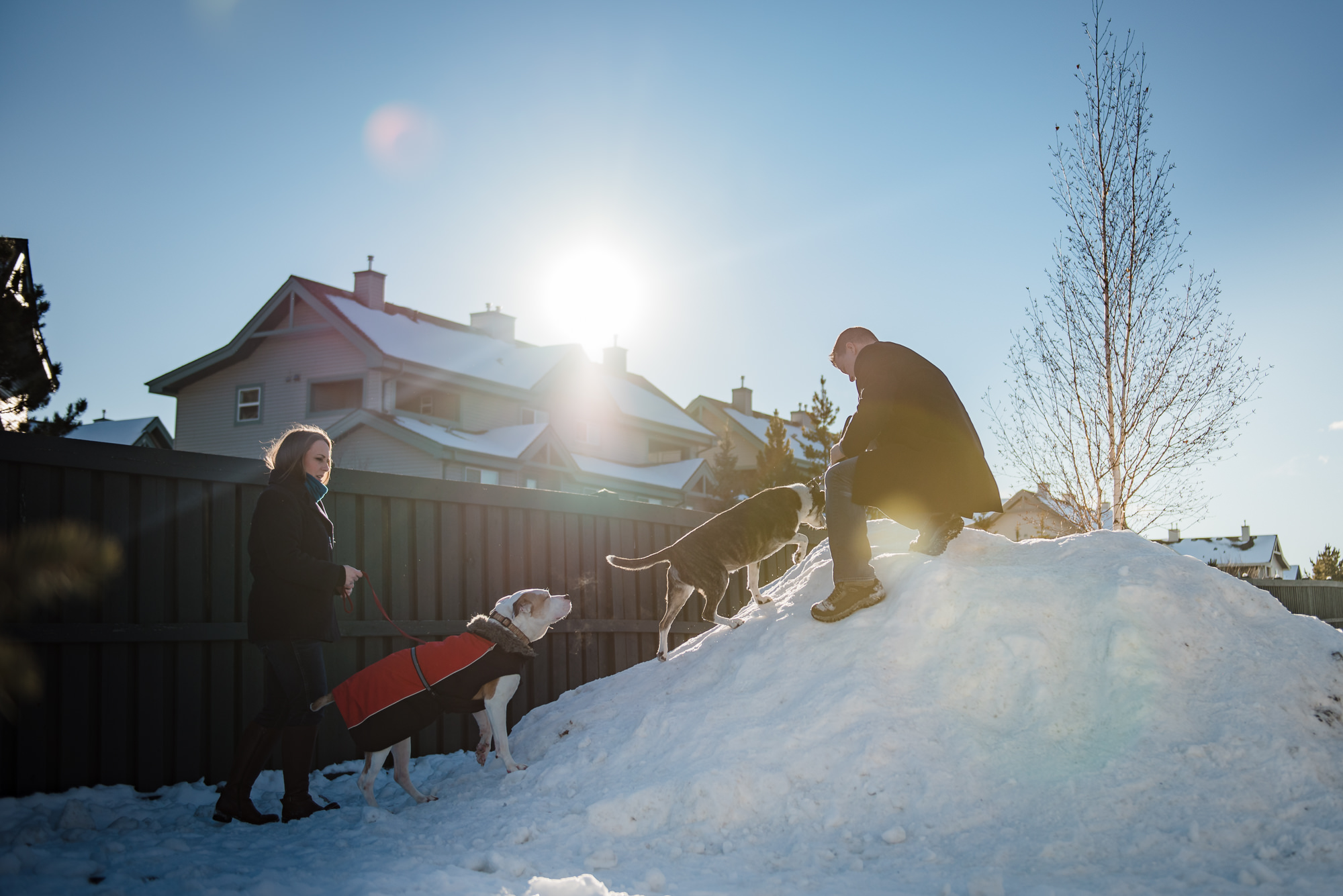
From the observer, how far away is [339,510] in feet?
20.6

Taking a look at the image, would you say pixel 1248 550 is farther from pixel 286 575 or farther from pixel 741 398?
pixel 286 575

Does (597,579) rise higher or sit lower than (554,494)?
lower

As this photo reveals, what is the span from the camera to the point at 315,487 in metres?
5.25

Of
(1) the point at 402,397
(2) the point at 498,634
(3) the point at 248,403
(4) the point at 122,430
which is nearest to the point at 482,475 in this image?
(1) the point at 402,397

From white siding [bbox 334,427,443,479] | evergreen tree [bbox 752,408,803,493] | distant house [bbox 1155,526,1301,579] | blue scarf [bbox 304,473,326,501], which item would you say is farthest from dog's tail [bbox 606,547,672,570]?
distant house [bbox 1155,526,1301,579]

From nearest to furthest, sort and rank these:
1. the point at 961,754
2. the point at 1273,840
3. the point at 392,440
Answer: the point at 1273,840 → the point at 961,754 → the point at 392,440

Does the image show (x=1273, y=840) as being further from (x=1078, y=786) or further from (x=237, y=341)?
(x=237, y=341)

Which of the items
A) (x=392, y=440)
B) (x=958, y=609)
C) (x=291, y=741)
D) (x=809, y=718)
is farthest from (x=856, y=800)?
(x=392, y=440)

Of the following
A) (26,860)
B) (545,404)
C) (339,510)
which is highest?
(545,404)

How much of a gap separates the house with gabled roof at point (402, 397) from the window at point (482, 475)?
0.15 ft

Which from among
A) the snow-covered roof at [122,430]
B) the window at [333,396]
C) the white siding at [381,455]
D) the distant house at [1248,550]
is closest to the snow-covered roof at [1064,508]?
the white siding at [381,455]

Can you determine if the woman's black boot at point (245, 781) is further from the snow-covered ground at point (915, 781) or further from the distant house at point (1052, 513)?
the distant house at point (1052, 513)

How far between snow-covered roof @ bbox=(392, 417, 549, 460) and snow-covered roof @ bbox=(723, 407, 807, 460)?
15.7 m

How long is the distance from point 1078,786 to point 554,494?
4788mm
